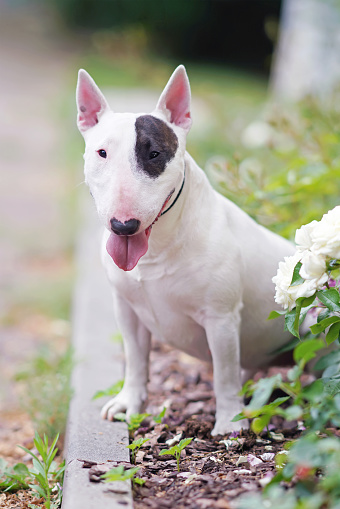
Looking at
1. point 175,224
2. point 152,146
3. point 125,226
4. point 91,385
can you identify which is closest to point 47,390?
point 91,385

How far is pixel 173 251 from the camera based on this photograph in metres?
2.76

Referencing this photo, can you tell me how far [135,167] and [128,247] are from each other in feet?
0.94

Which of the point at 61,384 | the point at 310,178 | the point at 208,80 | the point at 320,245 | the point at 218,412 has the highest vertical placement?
the point at 320,245

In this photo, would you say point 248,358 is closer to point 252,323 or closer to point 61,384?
point 252,323

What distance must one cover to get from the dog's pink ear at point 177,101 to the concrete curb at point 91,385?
1.24 meters

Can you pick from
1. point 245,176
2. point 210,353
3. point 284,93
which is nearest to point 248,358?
point 210,353

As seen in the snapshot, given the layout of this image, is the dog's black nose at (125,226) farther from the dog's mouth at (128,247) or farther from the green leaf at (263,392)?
the green leaf at (263,392)

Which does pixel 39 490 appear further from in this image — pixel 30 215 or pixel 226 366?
pixel 30 215

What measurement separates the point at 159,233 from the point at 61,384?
134 centimetres

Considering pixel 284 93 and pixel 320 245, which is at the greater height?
pixel 320 245

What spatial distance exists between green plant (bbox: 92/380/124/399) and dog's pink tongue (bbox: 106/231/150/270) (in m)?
0.89

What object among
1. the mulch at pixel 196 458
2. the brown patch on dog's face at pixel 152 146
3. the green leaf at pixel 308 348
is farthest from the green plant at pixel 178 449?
the brown patch on dog's face at pixel 152 146

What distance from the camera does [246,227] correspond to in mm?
3043

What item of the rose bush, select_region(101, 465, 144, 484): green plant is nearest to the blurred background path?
select_region(101, 465, 144, 484): green plant
